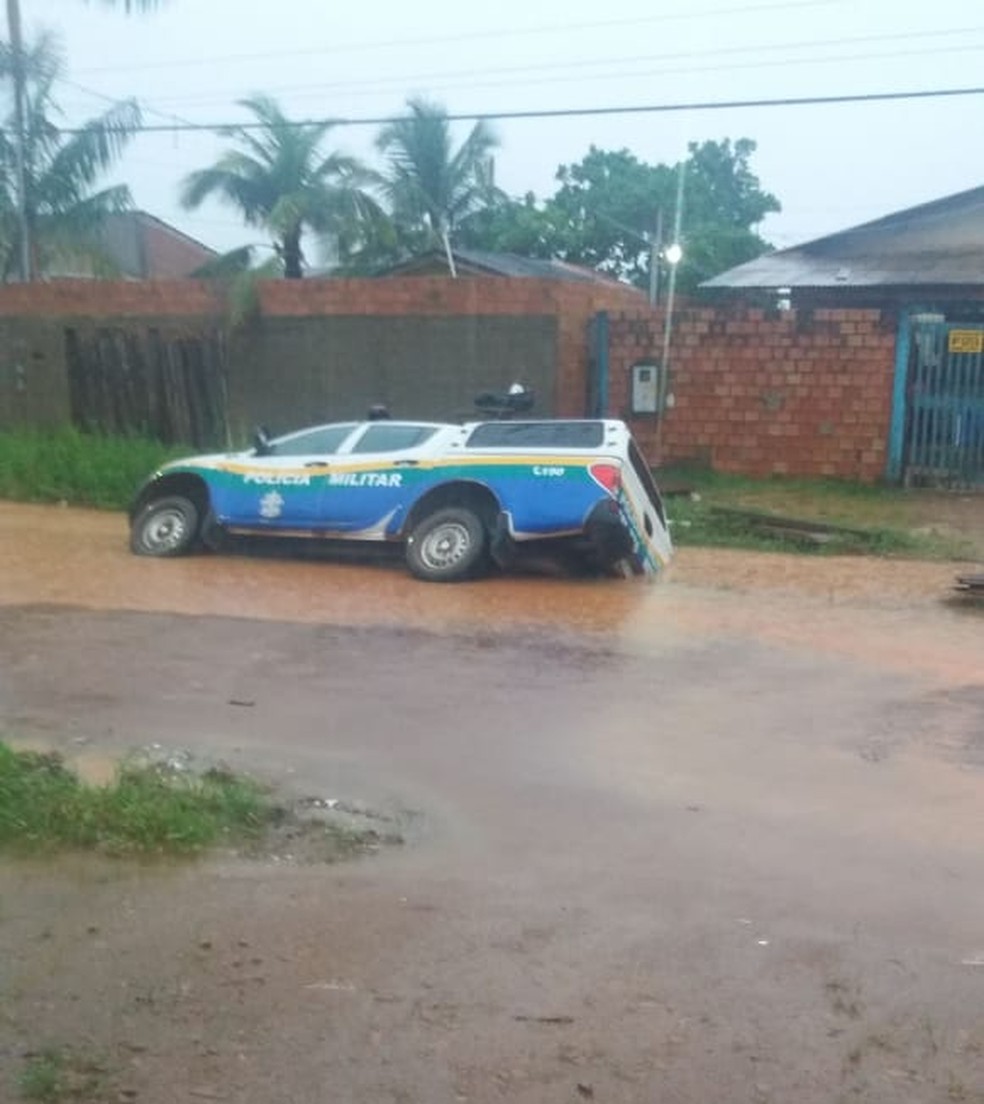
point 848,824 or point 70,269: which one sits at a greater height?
point 70,269

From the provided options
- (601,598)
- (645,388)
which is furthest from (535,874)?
(645,388)

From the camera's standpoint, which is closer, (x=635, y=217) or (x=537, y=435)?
(x=537, y=435)

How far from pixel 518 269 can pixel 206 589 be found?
16836mm

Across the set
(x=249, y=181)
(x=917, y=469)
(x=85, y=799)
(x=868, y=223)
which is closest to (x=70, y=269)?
(x=249, y=181)

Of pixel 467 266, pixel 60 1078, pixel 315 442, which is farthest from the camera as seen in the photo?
pixel 467 266

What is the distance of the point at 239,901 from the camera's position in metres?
4.85

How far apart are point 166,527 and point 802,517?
20.8ft

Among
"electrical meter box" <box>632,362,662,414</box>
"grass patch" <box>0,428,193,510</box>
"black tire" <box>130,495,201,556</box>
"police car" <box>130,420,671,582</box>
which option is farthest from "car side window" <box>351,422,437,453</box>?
"electrical meter box" <box>632,362,662,414</box>

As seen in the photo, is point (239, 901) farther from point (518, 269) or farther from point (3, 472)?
point (518, 269)

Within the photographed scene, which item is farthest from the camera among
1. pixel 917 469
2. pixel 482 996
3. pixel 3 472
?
pixel 3 472

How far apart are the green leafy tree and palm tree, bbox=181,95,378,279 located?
9.57 meters

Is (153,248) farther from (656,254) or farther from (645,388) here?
(645,388)

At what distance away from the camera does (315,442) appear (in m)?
12.5

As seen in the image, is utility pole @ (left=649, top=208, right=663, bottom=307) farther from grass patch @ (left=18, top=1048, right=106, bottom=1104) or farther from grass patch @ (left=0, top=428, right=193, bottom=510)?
grass patch @ (left=18, top=1048, right=106, bottom=1104)
